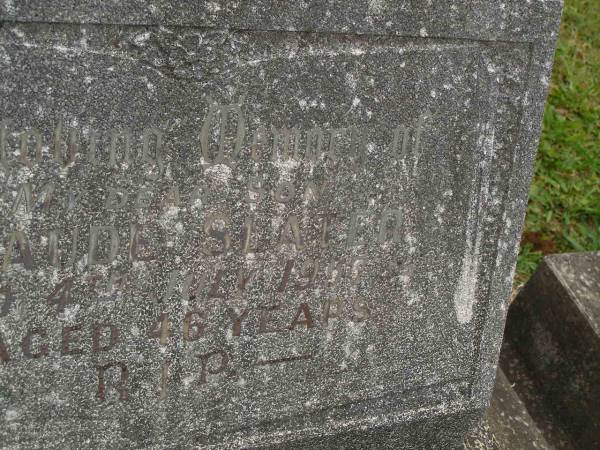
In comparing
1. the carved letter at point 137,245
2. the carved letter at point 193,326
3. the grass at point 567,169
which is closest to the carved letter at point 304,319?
the carved letter at point 193,326

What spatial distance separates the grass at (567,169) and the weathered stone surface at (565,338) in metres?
0.57

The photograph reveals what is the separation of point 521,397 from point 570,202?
139cm

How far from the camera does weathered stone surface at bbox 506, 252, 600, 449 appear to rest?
267cm

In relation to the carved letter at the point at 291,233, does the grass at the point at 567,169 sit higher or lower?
lower

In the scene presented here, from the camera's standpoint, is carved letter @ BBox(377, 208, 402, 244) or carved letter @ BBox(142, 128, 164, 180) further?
carved letter @ BBox(377, 208, 402, 244)

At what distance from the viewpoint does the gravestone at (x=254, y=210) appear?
1.60 m

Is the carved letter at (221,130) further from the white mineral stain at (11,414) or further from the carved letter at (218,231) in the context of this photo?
the white mineral stain at (11,414)

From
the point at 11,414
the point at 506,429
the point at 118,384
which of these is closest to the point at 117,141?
the point at 118,384

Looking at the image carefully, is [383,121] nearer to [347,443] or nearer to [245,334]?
[245,334]

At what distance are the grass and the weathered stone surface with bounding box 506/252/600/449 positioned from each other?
57 centimetres

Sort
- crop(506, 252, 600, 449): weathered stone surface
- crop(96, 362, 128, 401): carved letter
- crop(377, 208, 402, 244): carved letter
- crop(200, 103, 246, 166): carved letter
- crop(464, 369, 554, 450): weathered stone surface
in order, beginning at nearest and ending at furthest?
crop(200, 103, 246, 166): carved letter
crop(96, 362, 128, 401): carved letter
crop(377, 208, 402, 244): carved letter
crop(464, 369, 554, 450): weathered stone surface
crop(506, 252, 600, 449): weathered stone surface

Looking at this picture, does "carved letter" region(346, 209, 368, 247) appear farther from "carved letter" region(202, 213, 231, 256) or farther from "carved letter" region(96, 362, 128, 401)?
"carved letter" region(96, 362, 128, 401)

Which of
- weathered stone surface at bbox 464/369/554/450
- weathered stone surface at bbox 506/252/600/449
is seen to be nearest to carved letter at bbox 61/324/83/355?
weathered stone surface at bbox 464/369/554/450

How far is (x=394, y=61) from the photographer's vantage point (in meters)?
1.80
